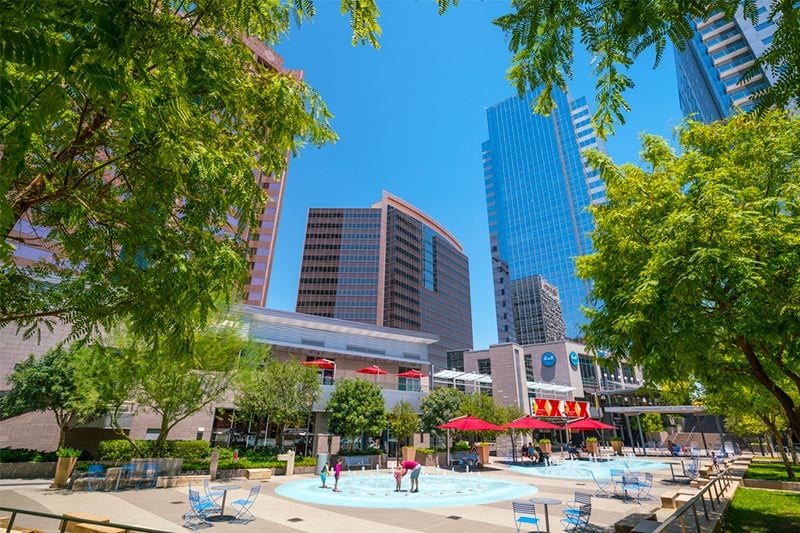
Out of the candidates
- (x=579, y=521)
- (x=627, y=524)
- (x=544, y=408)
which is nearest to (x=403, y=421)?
(x=579, y=521)

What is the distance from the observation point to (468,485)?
21.2m

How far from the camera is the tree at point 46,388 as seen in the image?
20.7 meters

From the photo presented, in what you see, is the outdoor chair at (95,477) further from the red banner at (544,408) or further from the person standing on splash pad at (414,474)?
the red banner at (544,408)

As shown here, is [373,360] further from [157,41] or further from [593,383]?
[593,383]

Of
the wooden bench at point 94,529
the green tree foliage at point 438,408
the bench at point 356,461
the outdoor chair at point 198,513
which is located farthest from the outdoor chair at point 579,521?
the green tree foliage at point 438,408

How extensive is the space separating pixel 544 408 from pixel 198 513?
124 feet

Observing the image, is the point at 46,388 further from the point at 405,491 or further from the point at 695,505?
the point at 695,505

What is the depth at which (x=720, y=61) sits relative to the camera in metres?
69.1

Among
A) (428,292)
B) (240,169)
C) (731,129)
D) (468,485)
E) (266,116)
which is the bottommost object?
(468,485)

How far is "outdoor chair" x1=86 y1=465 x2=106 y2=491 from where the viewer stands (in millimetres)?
16422

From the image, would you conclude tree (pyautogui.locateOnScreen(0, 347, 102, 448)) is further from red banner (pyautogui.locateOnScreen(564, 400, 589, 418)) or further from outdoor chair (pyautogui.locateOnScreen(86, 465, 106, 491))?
red banner (pyautogui.locateOnScreen(564, 400, 589, 418))

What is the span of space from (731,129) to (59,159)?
1315 cm

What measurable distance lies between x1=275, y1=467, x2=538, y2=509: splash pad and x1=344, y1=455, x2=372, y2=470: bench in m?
2.28

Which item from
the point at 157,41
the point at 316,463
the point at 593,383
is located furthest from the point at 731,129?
the point at 593,383
